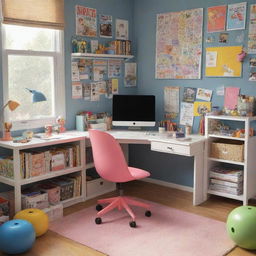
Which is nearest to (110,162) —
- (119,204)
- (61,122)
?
(119,204)

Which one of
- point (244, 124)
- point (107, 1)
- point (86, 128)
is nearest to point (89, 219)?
point (86, 128)

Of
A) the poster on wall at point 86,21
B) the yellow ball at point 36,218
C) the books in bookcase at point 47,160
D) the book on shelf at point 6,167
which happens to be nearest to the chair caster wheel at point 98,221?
the yellow ball at point 36,218

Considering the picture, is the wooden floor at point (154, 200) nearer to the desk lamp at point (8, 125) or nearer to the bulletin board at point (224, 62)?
the desk lamp at point (8, 125)

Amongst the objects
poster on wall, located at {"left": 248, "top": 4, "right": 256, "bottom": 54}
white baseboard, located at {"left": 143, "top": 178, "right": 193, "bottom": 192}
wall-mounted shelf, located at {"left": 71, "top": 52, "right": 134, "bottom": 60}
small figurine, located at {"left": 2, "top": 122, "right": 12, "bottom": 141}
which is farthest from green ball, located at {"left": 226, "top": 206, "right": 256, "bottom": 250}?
wall-mounted shelf, located at {"left": 71, "top": 52, "right": 134, "bottom": 60}

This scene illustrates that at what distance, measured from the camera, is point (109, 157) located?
3.48 metres

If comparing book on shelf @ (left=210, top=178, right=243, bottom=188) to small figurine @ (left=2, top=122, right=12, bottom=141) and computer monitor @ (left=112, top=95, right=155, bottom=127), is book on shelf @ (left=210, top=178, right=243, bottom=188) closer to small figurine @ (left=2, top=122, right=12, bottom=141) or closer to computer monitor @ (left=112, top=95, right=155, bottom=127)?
computer monitor @ (left=112, top=95, right=155, bottom=127)

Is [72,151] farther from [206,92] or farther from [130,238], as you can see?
[206,92]

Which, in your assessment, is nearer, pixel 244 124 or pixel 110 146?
pixel 110 146

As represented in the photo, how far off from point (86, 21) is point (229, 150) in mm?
2085

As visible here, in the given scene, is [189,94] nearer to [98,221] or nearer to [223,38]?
[223,38]

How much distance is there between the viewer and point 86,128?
4344 mm

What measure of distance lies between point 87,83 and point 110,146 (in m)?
1.26

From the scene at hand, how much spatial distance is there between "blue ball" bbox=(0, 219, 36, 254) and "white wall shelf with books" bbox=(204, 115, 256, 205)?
6.34 feet

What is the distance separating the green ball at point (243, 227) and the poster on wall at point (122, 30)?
2620 millimetres
